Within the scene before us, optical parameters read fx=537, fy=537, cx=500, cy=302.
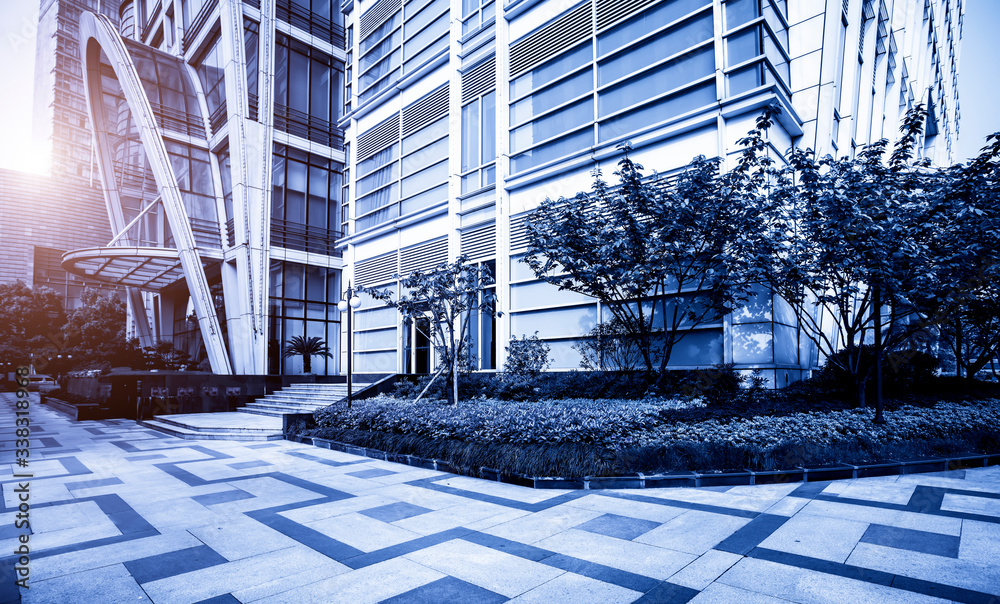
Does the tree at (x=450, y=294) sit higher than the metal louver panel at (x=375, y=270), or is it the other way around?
the metal louver panel at (x=375, y=270)

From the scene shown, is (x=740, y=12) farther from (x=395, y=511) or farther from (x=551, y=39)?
(x=395, y=511)

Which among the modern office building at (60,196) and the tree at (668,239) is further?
the modern office building at (60,196)

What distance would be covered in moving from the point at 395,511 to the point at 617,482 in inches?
115

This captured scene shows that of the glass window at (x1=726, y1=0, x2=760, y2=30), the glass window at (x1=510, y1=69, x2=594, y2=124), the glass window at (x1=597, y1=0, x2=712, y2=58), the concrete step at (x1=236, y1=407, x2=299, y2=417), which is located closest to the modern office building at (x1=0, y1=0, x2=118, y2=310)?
the concrete step at (x1=236, y1=407, x2=299, y2=417)

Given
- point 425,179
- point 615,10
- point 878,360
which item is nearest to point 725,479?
point 878,360

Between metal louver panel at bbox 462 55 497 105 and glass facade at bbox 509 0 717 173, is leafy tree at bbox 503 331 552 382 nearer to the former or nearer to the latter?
glass facade at bbox 509 0 717 173

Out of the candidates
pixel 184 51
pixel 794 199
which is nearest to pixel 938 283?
pixel 794 199

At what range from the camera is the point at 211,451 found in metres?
11.5

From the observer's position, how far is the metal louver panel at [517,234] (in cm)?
1620

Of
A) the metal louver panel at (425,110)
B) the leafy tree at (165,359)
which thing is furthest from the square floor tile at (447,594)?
the leafy tree at (165,359)

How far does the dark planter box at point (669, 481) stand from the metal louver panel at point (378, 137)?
1901 cm

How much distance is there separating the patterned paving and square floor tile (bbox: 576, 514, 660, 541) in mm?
30

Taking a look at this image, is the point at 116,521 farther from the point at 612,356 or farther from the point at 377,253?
the point at 377,253

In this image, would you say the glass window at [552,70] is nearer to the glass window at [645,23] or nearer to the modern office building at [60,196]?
the glass window at [645,23]
